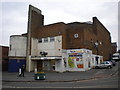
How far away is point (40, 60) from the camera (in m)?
34.8

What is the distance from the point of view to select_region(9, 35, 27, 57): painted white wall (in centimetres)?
3384

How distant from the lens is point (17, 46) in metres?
A: 34.2

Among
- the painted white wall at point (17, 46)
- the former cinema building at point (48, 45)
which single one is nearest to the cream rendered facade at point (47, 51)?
the former cinema building at point (48, 45)

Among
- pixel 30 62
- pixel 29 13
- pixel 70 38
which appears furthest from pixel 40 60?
pixel 29 13

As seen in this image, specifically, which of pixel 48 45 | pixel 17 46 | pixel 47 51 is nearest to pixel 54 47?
pixel 48 45

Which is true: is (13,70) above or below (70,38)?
below

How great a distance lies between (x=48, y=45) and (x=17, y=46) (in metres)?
7.05

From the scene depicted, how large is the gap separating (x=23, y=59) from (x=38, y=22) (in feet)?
31.7

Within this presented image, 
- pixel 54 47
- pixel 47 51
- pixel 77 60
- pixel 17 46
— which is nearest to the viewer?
pixel 77 60

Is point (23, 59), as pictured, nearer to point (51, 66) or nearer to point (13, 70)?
point (13, 70)

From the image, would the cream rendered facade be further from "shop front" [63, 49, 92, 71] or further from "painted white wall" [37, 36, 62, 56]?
"shop front" [63, 49, 92, 71]

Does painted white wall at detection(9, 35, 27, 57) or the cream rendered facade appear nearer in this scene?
the cream rendered facade

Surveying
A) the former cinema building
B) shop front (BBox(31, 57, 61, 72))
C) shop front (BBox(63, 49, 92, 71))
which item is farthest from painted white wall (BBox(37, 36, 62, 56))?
shop front (BBox(63, 49, 92, 71))

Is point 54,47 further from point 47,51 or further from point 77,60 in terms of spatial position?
point 77,60
